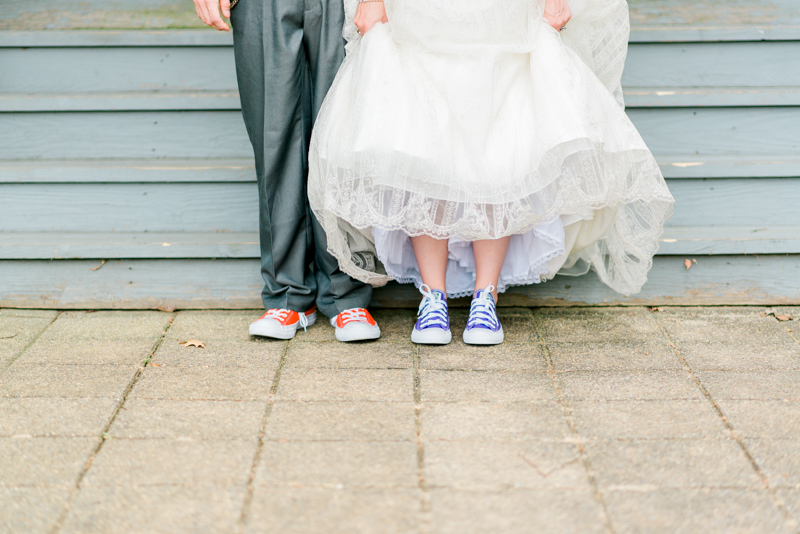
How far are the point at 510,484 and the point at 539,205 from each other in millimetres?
836

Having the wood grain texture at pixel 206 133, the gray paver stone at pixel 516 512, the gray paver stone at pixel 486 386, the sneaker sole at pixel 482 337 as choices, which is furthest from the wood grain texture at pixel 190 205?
the gray paver stone at pixel 516 512

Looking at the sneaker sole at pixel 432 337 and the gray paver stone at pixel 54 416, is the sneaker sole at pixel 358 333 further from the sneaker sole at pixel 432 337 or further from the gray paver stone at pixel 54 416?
the gray paver stone at pixel 54 416

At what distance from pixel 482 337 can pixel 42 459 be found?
3.92 feet

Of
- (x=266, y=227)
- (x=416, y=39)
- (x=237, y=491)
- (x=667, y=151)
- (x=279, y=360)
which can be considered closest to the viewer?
(x=237, y=491)

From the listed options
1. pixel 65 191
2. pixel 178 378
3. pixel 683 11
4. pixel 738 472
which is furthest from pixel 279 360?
pixel 683 11

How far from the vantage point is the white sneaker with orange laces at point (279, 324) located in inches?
86.5

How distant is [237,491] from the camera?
1444 mm

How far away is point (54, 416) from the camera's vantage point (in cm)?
175

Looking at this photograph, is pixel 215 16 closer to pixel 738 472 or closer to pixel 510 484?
pixel 510 484

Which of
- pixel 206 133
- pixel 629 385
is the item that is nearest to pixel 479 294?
pixel 629 385

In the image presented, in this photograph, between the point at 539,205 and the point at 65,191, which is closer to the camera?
the point at 539,205

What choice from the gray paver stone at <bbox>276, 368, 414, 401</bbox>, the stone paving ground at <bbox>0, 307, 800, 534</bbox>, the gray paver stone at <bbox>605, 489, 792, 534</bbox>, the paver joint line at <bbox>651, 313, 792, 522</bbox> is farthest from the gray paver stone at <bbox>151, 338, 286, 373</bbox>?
the paver joint line at <bbox>651, 313, 792, 522</bbox>

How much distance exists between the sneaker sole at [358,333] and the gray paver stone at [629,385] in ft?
1.90

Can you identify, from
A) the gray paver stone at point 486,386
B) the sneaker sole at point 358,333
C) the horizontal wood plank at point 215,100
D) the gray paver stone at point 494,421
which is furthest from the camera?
the horizontal wood plank at point 215,100
